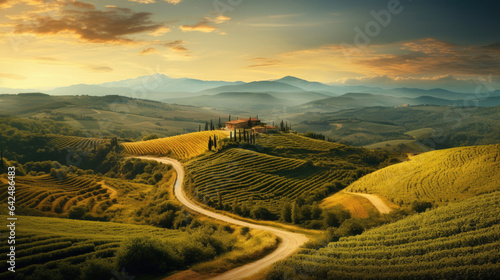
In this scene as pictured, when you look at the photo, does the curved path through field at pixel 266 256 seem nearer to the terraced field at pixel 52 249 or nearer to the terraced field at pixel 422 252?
the terraced field at pixel 422 252

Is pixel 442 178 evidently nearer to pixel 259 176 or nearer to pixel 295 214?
pixel 295 214

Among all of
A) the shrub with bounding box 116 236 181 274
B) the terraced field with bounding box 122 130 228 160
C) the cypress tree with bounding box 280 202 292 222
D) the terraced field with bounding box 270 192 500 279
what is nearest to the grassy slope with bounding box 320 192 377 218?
the cypress tree with bounding box 280 202 292 222

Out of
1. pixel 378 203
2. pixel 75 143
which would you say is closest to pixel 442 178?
pixel 378 203

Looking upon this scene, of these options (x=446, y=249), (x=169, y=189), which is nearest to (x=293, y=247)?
(x=446, y=249)

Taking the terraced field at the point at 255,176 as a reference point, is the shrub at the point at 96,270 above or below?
above

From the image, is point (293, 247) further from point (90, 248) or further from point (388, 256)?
point (90, 248)

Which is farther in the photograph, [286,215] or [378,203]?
[378,203]

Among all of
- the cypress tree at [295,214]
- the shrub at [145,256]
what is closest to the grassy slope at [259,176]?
the cypress tree at [295,214]
